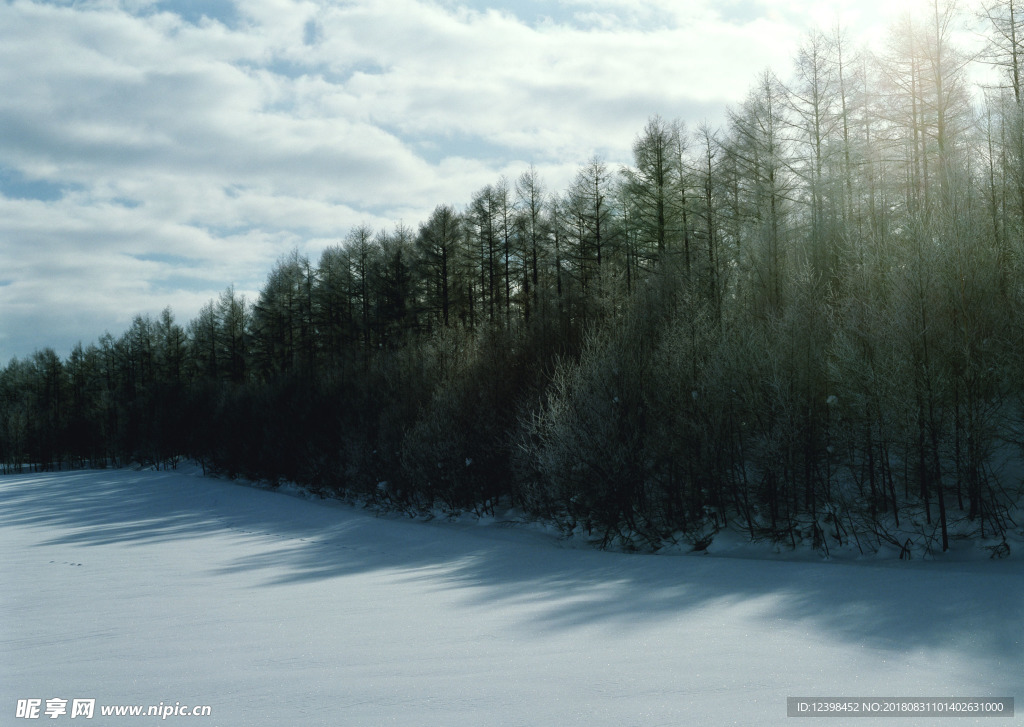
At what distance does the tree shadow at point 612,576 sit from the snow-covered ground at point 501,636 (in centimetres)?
6

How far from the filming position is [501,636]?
7207mm

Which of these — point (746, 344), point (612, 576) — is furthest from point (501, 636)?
point (746, 344)

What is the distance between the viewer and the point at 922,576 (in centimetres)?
1049

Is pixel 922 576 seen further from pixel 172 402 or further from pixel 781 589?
pixel 172 402

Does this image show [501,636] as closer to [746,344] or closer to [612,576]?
[612,576]

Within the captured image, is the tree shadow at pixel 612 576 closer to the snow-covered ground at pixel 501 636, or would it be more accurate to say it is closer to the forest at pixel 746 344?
the snow-covered ground at pixel 501 636

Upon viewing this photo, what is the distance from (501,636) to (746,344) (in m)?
12.3

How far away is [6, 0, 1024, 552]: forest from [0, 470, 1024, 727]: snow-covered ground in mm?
2918

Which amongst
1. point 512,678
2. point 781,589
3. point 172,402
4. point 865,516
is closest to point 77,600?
point 512,678

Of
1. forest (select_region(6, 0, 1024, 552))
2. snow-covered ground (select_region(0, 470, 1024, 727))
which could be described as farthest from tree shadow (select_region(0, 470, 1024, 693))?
forest (select_region(6, 0, 1024, 552))

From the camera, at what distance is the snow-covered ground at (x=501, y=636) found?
489 cm

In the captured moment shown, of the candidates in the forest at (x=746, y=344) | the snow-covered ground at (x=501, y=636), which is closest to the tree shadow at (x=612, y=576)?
the snow-covered ground at (x=501, y=636)

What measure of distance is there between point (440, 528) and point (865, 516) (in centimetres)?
1378

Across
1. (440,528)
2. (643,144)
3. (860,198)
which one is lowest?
(440,528)
